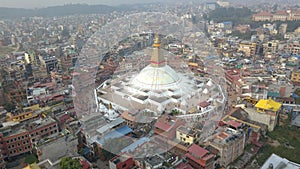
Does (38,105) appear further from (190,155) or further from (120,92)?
(190,155)

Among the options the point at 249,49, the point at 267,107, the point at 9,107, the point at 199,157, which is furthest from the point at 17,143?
the point at 249,49

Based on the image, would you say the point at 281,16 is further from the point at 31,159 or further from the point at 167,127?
the point at 31,159

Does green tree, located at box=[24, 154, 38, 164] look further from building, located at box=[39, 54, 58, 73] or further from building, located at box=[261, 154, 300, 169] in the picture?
building, located at box=[39, 54, 58, 73]

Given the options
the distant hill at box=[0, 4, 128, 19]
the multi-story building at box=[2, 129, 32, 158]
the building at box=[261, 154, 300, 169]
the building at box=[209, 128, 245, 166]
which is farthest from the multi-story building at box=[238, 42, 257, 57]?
the distant hill at box=[0, 4, 128, 19]

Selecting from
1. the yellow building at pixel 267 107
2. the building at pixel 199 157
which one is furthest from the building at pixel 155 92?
the building at pixel 199 157

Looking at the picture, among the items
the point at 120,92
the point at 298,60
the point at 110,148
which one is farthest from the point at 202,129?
the point at 298,60

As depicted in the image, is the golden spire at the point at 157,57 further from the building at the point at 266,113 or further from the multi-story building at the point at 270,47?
the multi-story building at the point at 270,47
